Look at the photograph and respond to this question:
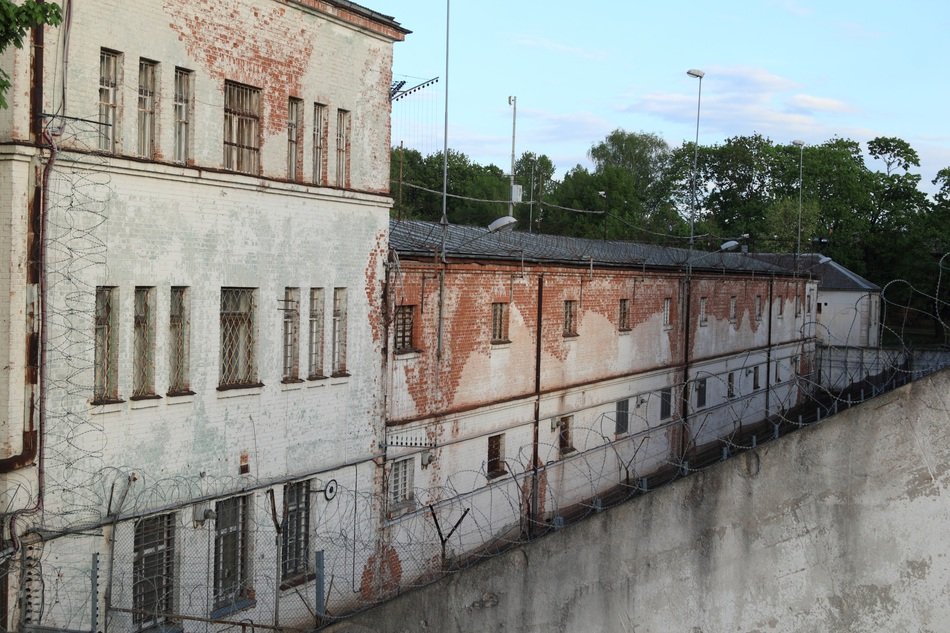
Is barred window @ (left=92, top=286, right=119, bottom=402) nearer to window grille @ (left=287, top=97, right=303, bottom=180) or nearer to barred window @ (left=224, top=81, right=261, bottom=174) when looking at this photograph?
barred window @ (left=224, top=81, right=261, bottom=174)

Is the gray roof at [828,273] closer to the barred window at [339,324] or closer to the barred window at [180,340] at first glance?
the barred window at [339,324]

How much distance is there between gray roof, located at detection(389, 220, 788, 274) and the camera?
21.5 m

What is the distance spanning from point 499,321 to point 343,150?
20.9ft

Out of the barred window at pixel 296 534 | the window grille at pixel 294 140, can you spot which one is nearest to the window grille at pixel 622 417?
the barred window at pixel 296 534

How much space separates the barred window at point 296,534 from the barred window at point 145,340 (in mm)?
3283

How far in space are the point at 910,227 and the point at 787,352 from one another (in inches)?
1080

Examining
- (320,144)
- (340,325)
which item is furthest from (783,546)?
(320,144)

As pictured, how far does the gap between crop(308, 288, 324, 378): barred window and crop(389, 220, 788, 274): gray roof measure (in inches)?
91.0

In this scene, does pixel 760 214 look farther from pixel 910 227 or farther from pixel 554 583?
pixel 554 583

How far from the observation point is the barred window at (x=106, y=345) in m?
14.1

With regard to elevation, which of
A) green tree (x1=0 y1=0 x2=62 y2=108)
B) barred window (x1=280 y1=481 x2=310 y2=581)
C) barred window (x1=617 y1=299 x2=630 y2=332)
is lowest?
barred window (x1=280 y1=481 x2=310 y2=581)

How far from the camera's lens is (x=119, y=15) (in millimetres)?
14031

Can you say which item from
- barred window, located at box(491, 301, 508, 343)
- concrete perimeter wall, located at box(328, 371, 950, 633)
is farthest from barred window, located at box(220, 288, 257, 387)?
barred window, located at box(491, 301, 508, 343)

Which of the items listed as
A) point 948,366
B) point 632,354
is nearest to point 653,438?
point 632,354
